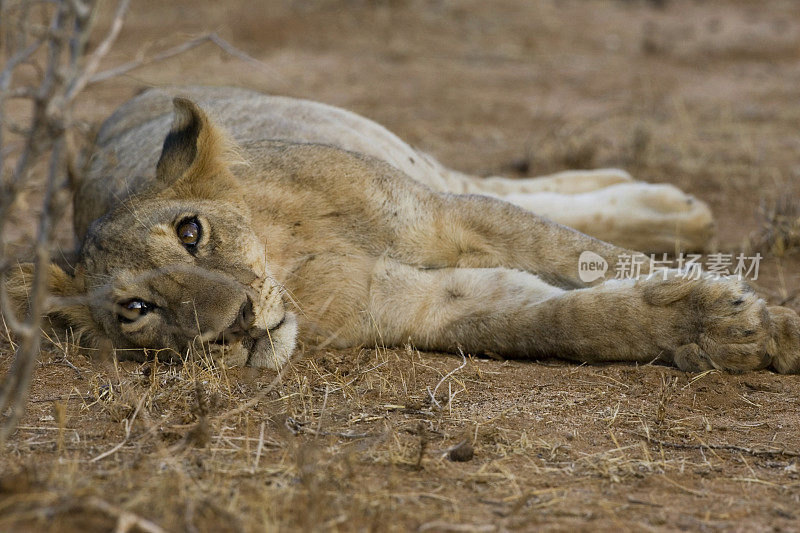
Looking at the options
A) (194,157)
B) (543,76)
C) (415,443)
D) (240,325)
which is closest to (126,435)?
(240,325)

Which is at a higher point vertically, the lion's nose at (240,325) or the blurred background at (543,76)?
the blurred background at (543,76)

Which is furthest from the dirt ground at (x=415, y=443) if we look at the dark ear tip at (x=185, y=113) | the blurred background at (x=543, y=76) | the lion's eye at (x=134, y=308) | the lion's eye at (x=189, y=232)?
the blurred background at (x=543, y=76)

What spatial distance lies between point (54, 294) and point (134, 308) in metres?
0.47

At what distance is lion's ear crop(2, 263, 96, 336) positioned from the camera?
148 inches

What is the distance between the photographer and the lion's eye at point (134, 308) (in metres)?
3.53

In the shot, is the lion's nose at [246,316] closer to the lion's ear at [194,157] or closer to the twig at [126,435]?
the twig at [126,435]

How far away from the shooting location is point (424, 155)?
556cm

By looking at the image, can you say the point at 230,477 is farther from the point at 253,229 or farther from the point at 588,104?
the point at 588,104

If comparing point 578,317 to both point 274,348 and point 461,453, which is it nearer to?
point 461,453

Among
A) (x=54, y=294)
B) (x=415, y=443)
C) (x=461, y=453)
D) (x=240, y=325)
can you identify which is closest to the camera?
(x=461, y=453)

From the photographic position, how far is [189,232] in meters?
3.57

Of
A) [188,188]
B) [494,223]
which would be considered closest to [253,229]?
[188,188]

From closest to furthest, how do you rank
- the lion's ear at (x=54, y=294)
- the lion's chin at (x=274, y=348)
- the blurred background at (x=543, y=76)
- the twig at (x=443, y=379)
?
the twig at (x=443, y=379) < the lion's chin at (x=274, y=348) < the lion's ear at (x=54, y=294) < the blurred background at (x=543, y=76)

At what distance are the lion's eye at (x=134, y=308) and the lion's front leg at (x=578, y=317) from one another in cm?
91
